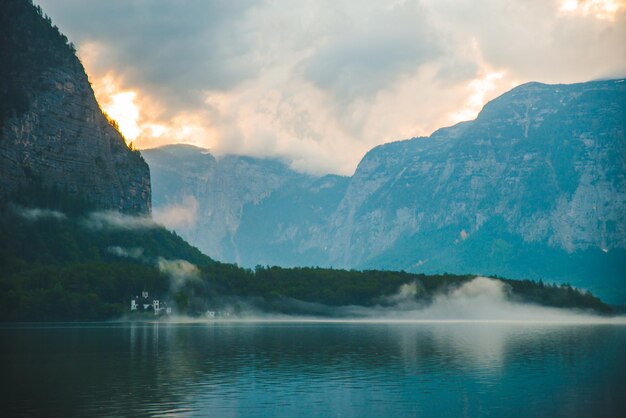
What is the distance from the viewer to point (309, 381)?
10819 cm

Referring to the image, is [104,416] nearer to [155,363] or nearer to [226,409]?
[226,409]

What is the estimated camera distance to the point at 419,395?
9388 cm

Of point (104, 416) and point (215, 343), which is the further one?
point (215, 343)

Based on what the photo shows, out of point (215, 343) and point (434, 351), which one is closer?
point (434, 351)

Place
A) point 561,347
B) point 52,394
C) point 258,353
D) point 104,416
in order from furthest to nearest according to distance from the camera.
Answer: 1. point 561,347
2. point 258,353
3. point 52,394
4. point 104,416

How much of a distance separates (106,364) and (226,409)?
54.6 metres

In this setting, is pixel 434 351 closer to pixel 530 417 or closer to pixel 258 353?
pixel 258 353

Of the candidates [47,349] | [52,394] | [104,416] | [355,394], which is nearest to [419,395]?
[355,394]

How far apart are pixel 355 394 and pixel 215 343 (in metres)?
104

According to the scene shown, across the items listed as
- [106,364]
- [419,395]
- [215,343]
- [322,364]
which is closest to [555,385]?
[419,395]

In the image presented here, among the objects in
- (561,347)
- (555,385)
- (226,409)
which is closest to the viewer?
(226,409)

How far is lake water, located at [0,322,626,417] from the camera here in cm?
8306

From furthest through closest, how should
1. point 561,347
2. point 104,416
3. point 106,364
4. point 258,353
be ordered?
1. point 561,347
2. point 258,353
3. point 106,364
4. point 104,416

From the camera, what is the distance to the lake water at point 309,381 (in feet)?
273
